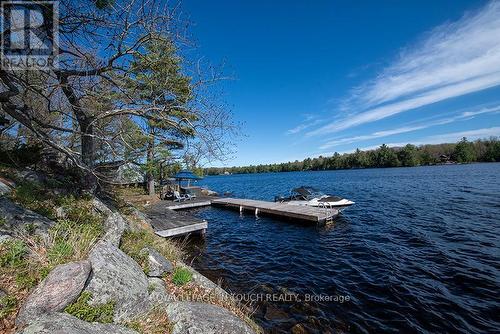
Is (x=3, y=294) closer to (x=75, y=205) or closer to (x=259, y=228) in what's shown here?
(x=75, y=205)

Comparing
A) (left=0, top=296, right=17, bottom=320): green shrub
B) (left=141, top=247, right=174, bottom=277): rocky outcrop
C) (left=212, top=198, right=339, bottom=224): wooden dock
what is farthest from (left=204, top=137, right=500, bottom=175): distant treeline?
(left=0, top=296, right=17, bottom=320): green shrub

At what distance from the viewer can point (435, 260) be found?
9.02 metres

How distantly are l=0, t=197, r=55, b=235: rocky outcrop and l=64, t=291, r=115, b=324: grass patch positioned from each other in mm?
1811

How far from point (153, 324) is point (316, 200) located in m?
17.7

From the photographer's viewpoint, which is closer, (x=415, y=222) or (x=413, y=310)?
(x=413, y=310)

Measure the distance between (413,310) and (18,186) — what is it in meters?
10.6

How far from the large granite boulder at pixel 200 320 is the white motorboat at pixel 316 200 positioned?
51.2 ft

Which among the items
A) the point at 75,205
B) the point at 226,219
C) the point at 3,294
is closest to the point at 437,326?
the point at 3,294

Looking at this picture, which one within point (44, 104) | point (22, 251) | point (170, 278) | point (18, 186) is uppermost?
point (44, 104)

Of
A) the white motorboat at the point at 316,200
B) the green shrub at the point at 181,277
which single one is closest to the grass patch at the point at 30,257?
the green shrub at the point at 181,277

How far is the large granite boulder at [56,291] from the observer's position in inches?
116

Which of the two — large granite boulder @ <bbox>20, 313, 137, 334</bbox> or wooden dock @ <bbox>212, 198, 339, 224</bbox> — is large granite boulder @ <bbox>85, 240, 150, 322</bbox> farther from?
wooden dock @ <bbox>212, 198, 339, 224</bbox>

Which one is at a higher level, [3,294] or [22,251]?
[22,251]

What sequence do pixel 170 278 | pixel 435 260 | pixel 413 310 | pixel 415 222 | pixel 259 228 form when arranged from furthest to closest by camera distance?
pixel 259 228, pixel 415 222, pixel 435 260, pixel 413 310, pixel 170 278
